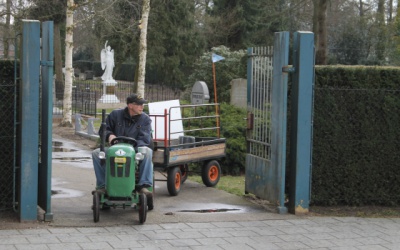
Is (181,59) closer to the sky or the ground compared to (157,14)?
closer to the ground

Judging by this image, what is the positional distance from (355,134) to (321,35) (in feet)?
55.7

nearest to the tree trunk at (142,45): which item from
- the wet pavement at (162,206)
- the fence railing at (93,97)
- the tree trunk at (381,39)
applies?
the fence railing at (93,97)

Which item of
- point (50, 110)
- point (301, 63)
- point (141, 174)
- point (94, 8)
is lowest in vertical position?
point (141, 174)

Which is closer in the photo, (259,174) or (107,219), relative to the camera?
(107,219)

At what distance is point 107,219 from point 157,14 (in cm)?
3698

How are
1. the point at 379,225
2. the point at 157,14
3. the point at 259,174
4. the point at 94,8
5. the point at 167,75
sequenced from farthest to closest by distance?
1. the point at 167,75
2. the point at 157,14
3. the point at 94,8
4. the point at 259,174
5. the point at 379,225

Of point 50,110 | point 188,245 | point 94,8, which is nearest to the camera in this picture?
point 188,245

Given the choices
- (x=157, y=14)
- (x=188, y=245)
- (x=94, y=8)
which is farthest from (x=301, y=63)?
(x=157, y=14)

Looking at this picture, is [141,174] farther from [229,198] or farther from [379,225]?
[379,225]

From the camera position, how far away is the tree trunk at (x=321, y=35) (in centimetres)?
2552

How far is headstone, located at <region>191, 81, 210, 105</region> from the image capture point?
1980 cm

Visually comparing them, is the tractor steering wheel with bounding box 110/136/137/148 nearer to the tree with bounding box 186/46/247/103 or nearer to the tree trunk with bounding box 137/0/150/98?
the tree trunk with bounding box 137/0/150/98

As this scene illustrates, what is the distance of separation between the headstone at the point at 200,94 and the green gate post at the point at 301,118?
10.4 metres

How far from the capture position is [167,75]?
47.3m
